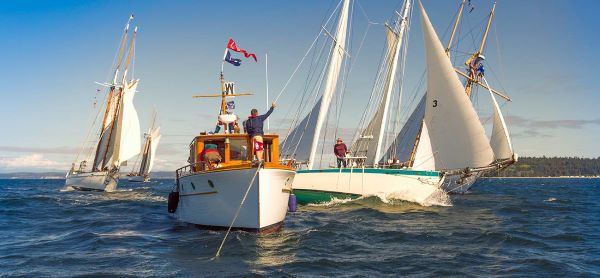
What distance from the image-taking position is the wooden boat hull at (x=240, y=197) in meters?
16.7

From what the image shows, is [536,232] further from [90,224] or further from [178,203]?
[90,224]

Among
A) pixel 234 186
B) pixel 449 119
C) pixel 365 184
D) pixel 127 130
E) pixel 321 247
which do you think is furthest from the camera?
pixel 127 130

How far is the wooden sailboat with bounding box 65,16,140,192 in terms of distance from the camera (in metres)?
57.6

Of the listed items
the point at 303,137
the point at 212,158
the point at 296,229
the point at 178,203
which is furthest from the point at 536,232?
the point at 303,137

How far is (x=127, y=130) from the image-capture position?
60188 millimetres

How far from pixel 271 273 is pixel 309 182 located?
17.4 meters

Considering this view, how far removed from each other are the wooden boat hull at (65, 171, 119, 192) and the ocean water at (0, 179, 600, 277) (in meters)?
33.7

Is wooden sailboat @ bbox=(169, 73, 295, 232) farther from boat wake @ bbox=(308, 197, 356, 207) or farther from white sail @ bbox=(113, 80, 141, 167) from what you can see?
white sail @ bbox=(113, 80, 141, 167)

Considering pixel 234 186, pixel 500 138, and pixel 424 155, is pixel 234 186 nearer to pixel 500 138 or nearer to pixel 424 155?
pixel 424 155

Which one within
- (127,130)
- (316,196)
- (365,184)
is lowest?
(316,196)

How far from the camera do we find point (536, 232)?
62.0 feet

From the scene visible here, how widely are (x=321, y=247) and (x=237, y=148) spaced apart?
242 inches

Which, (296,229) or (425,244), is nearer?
(425,244)

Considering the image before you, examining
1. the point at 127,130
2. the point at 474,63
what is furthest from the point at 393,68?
the point at 127,130
